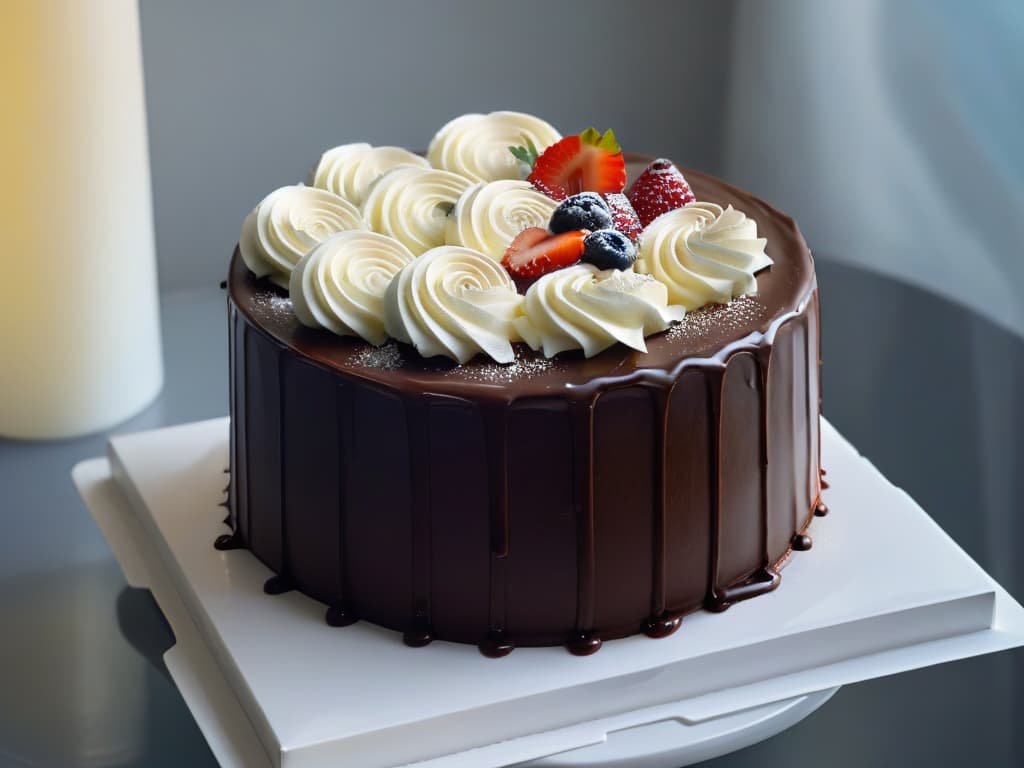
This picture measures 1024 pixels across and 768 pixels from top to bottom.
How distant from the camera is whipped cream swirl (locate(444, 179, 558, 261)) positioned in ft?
6.57

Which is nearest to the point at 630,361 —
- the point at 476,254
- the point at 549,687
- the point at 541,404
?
the point at 541,404

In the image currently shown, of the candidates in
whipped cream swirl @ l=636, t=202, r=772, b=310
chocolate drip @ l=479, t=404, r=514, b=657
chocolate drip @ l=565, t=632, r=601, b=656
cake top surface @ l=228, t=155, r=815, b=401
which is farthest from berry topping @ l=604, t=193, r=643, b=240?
chocolate drip @ l=565, t=632, r=601, b=656

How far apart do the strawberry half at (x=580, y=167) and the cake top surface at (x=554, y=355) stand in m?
0.24

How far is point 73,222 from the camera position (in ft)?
8.02

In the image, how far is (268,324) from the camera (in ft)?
6.24

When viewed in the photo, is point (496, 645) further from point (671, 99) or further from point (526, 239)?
point (671, 99)

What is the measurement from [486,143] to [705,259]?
1.57 ft

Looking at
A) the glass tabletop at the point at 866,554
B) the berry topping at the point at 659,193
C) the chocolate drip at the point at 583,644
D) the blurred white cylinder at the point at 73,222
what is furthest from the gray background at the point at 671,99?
the chocolate drip at the point at 583,644

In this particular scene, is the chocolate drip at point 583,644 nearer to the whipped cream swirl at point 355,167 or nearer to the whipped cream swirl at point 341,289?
the whipped cream swirl at point 341,289

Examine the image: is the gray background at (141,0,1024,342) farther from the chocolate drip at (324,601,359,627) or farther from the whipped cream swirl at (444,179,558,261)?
the chocolate drip at (324,601,359,627)

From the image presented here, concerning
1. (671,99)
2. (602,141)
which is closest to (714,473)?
(602,141)

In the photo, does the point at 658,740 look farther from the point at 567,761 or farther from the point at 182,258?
the point at 182,258

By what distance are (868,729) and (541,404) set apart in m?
0.59

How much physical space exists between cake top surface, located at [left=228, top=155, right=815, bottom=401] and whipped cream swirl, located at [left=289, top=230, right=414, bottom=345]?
2 centimetres
